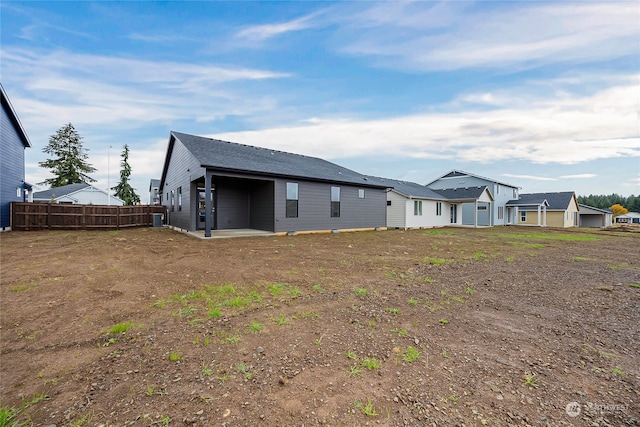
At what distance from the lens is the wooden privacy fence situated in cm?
1328

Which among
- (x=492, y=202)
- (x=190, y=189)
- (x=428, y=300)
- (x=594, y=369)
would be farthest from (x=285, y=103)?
(x=492, y=202)

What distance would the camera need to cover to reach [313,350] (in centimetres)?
261

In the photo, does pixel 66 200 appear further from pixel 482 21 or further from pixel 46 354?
pixel 482 21

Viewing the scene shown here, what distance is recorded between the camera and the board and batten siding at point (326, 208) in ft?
43.6

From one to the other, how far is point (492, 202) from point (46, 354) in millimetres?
31571

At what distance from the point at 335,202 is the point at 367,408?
1383 centimetres

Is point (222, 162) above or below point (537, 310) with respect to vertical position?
above

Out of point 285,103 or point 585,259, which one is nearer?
point 585,259

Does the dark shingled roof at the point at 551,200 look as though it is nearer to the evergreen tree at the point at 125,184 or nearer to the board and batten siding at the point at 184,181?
the board and batten siding at the point at 184,181

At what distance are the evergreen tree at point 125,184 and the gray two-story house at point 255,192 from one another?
2798 centimetres

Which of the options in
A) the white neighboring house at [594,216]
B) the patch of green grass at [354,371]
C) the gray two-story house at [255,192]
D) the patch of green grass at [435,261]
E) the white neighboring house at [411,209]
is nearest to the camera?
the patch of green grass at [354,371]

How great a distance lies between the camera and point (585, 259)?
8.14 meters

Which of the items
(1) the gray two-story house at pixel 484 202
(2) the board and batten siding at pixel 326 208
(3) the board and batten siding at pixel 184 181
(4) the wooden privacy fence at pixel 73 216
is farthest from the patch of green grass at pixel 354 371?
(1) the gray two-story house at pixel 484 202

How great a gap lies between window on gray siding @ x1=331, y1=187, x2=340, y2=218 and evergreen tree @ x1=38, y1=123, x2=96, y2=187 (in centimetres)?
3960
